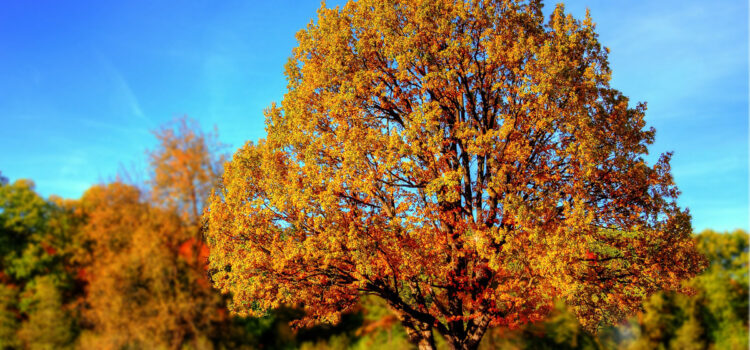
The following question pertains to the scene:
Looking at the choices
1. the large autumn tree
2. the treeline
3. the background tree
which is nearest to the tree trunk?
the large autumn tree

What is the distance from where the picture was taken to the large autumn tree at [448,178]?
12641 millimetres

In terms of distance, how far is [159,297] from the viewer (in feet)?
99.9

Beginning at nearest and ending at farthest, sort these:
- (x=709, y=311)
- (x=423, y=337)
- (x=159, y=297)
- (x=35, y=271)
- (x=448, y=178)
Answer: (x=448, y=178) < (x=423, y=337) < (x=159, y=297) < (x=35, y=271) < (x=709, y=311)

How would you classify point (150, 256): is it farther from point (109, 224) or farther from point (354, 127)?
point (354, 127)

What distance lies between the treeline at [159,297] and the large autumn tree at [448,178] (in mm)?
11971

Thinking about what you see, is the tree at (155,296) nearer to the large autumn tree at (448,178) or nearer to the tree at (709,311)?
the large autumn tree at (448,178)

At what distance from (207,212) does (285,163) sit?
3.27 meters

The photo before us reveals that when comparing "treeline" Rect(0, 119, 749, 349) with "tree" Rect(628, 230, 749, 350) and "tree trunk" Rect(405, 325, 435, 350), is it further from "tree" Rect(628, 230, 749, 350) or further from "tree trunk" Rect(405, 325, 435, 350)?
"tree trunk" Rect(405, 325, 435, 350)

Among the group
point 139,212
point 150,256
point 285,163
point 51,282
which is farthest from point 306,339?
point 285,163

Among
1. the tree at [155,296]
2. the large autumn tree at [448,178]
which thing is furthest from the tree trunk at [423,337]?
the tree at [155,296]

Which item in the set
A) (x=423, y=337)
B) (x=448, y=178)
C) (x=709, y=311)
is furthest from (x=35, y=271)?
(x=709, y=311)

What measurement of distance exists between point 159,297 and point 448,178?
25.6 m

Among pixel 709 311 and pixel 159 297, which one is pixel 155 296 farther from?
pixel 709 311

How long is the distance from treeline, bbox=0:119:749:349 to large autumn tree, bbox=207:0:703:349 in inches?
471
